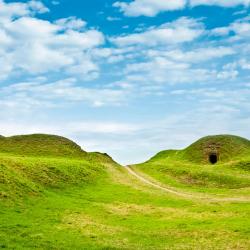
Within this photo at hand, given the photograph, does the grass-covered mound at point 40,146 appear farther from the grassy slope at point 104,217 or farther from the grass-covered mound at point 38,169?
the grassy slope at point 104,217

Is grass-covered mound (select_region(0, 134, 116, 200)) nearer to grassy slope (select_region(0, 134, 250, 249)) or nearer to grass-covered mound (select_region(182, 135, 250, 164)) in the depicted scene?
grassy slope (select_region(0, 134, 250, 249))

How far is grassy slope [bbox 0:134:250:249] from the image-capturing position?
91.6 ft

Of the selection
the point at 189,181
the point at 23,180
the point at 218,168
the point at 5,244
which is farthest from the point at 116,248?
the point at 218,168

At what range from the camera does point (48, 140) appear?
105 metres

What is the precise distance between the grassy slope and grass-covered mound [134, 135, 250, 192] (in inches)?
436

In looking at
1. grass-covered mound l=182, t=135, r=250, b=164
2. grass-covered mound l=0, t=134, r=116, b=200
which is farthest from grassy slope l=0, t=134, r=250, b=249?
grass-covered mound l=182, t=135, r=250, b=164

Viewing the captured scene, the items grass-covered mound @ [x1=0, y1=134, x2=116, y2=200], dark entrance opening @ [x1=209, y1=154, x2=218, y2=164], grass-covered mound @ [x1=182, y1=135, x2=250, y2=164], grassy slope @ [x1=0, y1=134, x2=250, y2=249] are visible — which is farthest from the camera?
dark entrance opening @ [x1=209, y1=154, x2=218, y2=164]

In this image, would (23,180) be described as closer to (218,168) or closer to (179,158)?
(218,168)

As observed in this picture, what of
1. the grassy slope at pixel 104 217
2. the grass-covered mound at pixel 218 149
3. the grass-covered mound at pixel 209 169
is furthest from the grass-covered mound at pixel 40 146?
the grassy slope at pixel 104 217

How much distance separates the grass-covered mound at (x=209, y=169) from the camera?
6344 cm

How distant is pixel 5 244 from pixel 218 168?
183 feet

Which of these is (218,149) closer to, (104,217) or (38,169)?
(38,169)

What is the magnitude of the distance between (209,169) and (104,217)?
41.4 meters

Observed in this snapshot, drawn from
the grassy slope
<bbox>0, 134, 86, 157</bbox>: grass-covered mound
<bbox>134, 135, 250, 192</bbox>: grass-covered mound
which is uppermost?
<bbox>0, 134, 86, 157</bbox>: grass-covered mound
